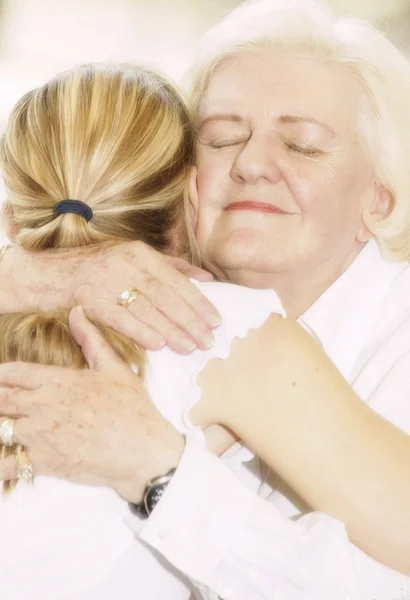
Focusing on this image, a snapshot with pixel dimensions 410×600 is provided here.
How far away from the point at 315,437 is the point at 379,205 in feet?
2.47

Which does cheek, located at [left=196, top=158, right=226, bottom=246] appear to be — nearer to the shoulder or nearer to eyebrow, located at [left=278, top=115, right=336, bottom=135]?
eyebrow, located at [left=278, top=115, right=336, bottom=135]

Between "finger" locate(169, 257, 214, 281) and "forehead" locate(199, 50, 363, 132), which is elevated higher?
"forehead" locate(199, 50, 363, 132)

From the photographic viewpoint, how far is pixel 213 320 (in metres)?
1.11

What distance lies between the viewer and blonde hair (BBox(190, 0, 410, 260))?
1.60 meters

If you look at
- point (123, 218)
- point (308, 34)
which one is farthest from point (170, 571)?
point (308, 34)

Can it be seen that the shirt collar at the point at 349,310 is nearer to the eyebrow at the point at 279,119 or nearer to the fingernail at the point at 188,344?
the eyebrow at the point at 279,119

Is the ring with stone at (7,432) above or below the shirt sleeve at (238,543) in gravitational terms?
below

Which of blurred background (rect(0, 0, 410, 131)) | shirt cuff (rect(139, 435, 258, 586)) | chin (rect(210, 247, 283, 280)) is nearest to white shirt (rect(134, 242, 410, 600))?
shirt cuff (rect(139, 435, 258, 586))

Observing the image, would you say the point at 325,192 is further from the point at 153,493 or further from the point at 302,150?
the point at 153,493

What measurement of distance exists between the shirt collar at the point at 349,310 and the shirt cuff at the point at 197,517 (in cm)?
56

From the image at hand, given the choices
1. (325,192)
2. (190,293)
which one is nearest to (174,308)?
(190,293)

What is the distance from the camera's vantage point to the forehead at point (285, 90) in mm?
1508

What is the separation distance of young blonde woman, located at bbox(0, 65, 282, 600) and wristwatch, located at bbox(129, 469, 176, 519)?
0.04 m

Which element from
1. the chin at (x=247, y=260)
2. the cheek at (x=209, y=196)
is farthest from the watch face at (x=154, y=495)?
the cheek at (x=209, y=196)
